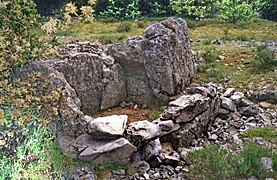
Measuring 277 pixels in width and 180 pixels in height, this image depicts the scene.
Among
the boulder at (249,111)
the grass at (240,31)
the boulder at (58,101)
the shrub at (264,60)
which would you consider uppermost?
the boulder at (58,101)

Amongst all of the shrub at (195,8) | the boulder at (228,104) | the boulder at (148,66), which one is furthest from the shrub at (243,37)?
the boulder at (228,104)

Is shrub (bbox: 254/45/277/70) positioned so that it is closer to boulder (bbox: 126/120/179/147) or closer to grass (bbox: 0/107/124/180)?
boulder (bbox: 126/120/179/147)

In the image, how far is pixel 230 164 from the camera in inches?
193

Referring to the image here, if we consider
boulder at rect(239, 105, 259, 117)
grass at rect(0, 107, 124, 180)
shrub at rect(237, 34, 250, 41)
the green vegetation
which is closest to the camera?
grass at rect(0, 107, 124, 180)

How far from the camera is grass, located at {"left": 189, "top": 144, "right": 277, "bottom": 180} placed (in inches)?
187

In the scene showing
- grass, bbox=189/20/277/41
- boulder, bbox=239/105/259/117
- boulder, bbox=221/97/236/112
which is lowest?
grass, bbox=189/20/277/41

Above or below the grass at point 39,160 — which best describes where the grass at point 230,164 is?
below

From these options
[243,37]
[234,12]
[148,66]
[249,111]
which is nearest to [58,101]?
[148,66]

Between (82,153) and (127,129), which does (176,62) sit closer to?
(127,129)

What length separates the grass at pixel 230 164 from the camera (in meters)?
4.75

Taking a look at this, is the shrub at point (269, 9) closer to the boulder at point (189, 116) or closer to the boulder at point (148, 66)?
the boulder at point (148, 66)

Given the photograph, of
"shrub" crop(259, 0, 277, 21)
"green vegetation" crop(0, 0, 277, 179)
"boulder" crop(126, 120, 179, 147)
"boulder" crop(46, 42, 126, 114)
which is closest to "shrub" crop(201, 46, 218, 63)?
"green vegetation" crop(0, 0, 277, 179)

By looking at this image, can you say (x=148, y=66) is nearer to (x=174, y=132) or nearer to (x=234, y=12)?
(x=174, y=132)

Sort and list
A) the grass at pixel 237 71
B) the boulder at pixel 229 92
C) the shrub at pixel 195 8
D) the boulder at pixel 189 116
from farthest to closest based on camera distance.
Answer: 1. the shrub at pixel 195 8
2. the grass at pixel 237 71
3. the boulder at pixel 229 92
4. the boulder at pixel 189 116
